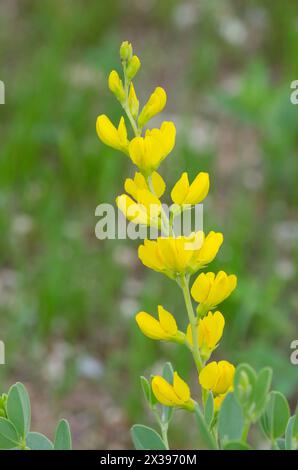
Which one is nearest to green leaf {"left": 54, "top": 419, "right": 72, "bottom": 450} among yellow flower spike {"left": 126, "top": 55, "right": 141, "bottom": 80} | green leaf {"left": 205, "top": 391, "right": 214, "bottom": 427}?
green leaf {"left": 205, "top": 391, "right": 214, "bottom": 427}

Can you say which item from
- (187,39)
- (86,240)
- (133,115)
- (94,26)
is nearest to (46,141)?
(86,240)

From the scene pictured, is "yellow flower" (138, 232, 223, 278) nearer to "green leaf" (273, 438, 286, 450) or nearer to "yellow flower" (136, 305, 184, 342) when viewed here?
"yellow flower" (136, 305, 184, 342)

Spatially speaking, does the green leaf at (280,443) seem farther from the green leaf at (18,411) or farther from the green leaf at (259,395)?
the green leaf at (18,411)
